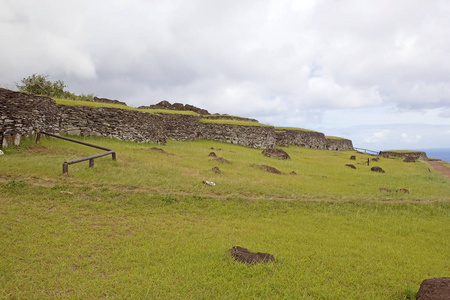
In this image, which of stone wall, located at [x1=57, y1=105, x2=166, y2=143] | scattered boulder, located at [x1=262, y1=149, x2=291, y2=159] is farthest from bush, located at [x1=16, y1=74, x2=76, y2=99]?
scattered boulder, located at [x1=262, y1=149, x2=291, y2=159]

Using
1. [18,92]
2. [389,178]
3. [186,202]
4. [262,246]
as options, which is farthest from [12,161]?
[389,178]

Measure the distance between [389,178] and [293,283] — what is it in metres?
17.9

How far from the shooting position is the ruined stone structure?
1413 centimetres

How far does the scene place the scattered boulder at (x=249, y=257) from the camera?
5.65 m

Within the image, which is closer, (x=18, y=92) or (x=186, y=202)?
(x=186, y=202)

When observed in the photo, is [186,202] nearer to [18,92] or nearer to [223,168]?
[223,168]

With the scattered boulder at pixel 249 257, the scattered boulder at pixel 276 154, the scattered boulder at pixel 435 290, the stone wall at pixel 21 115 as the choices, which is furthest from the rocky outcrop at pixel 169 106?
the scattered boulder at pixel 435 290

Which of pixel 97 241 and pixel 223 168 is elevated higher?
pixel 223 168

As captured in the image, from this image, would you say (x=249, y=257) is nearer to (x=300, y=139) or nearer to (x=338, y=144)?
(x=300, y=139)

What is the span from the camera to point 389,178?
19531 mm

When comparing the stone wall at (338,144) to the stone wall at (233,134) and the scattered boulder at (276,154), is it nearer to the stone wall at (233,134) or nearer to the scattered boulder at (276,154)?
the stone wall at (233,134)

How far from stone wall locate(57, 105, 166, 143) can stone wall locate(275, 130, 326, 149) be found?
21.4 m

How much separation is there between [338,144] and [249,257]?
2141 inches

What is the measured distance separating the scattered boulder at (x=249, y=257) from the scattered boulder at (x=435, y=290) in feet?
8.77
